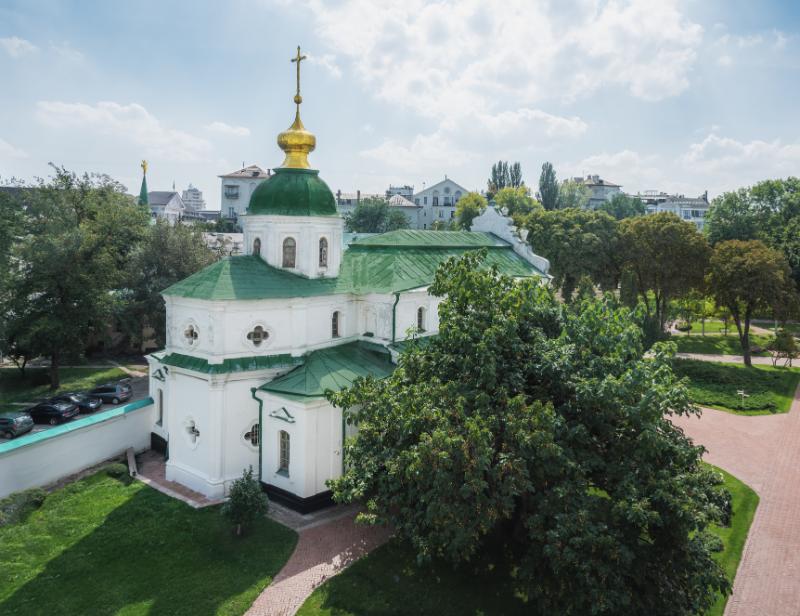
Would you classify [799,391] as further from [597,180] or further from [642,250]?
[597,180]

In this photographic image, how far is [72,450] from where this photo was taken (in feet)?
67.7

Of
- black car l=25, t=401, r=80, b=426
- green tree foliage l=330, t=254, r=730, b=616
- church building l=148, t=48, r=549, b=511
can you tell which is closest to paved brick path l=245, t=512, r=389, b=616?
church building l=148, t=48, r=549, b=511

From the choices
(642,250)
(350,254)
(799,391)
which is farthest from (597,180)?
(350,254)

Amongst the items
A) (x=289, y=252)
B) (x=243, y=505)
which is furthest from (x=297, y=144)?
(x=243, y=505)

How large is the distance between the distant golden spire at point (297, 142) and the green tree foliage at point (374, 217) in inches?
2096

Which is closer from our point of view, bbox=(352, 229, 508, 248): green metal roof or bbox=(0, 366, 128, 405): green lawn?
bbox=(352, 229, 508, 248): green metal roof

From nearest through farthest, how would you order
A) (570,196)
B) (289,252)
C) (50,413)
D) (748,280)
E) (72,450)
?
(72,450) < (289,252) < (50,413) < (748,280) < (570,196)

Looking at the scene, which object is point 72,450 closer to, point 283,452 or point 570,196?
point 283,452

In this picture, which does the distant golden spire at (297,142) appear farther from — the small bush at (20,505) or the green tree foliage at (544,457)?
the small bush at (20,505)

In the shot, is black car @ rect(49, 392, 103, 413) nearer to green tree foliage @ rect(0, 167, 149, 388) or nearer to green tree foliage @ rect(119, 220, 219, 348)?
green tree foliage @ rect(0, 167, 149, 388)

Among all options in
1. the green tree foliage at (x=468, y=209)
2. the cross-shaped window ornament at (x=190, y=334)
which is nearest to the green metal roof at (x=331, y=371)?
the cross-shaped window ornament at (x=190, y=334)

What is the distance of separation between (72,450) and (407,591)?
13.5 metres

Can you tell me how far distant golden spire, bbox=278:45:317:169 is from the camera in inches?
839

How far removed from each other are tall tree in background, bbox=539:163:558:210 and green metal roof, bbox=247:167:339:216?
225ft
